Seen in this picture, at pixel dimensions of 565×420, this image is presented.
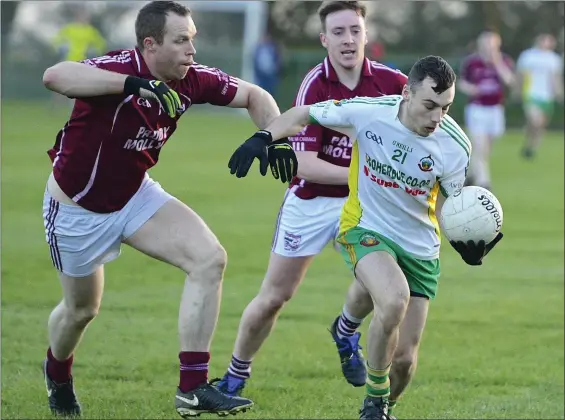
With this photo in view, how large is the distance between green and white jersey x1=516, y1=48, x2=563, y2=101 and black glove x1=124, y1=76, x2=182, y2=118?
20036mm

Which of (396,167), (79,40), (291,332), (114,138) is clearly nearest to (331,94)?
(396,167)

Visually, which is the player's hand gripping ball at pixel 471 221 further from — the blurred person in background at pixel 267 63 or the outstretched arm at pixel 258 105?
the blurred person in background at pixel 267 63

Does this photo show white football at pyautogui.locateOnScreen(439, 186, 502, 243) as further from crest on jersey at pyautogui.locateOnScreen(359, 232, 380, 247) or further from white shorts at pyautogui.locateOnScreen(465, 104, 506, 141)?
white shorts at pyautogui.locateOnScreen(465, 104, 506, 141)

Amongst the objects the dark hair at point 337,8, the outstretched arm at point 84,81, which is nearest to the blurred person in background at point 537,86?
the dark hair at point 337,8

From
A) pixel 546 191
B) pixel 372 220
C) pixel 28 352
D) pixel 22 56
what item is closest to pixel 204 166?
pixel 546 191

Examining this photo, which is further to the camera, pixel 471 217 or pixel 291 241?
pixel 291 241

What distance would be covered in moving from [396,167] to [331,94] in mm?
1031

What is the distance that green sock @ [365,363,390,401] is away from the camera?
5676 mm

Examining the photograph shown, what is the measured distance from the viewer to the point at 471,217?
5574 mm

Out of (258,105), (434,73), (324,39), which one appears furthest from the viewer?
(324,39)

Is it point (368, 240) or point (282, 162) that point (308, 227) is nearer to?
point (368, 240)

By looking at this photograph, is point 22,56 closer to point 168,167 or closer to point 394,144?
point 168,167

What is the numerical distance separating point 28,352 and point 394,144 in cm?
338

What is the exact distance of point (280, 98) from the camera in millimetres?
35531
